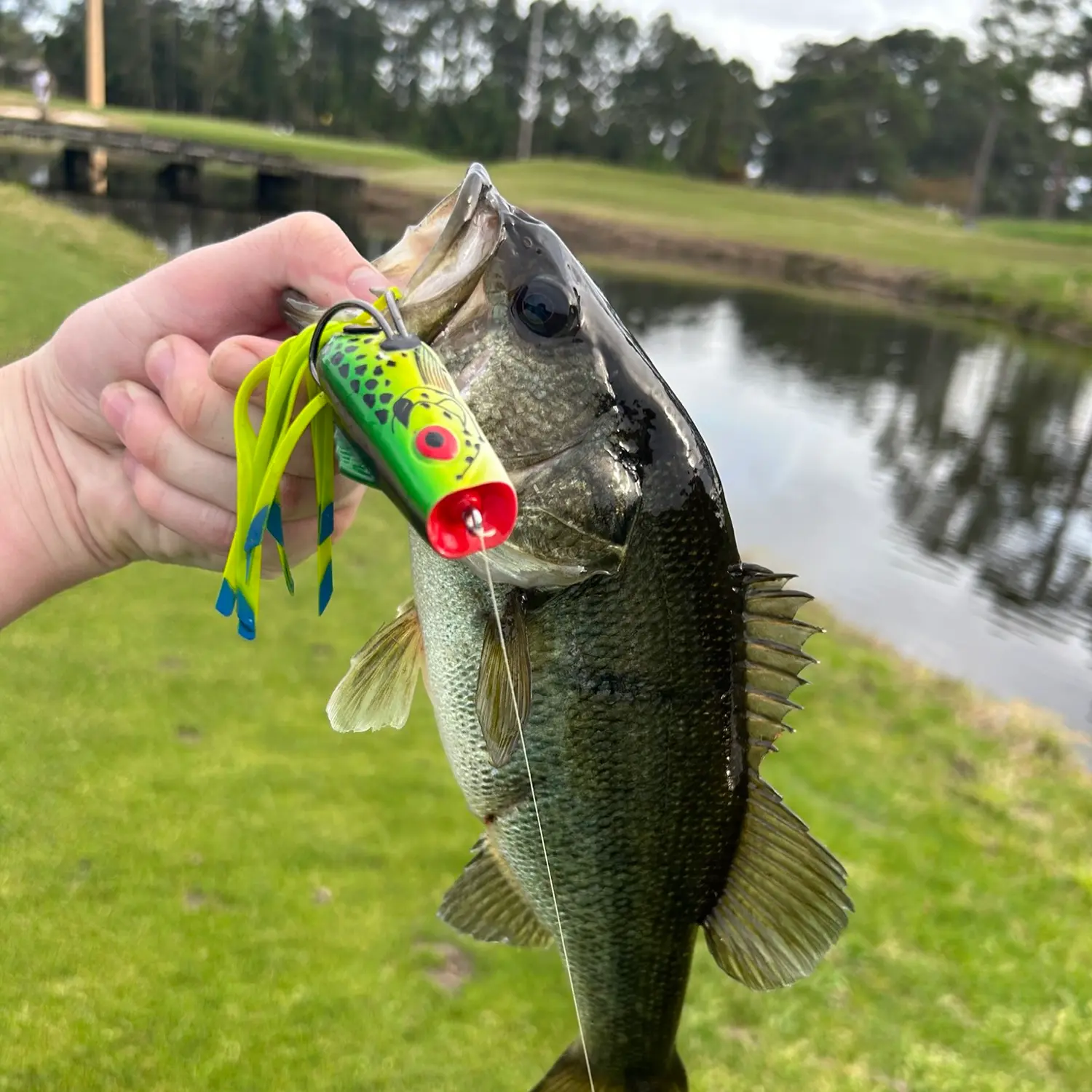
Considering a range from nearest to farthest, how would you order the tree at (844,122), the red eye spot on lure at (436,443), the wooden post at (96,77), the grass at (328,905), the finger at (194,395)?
the red eye spot on lure at (436,443)
the finger at (194,395)
the grass at (328,905)
the wooden post at (96,77)
the tree at (844,122)

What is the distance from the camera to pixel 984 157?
197ft

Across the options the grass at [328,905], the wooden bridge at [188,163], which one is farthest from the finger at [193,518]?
the wooden bridge at [188,163]

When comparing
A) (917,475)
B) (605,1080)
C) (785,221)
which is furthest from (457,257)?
(785,221)

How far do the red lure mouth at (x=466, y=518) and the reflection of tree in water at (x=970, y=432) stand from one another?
10.2m

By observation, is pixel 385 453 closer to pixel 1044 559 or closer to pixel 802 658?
pixel 802 658

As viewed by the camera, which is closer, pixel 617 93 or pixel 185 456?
pixel 185 456

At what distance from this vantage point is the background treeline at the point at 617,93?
184 feet

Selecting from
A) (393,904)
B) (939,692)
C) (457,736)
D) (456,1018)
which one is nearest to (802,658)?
(457,736)

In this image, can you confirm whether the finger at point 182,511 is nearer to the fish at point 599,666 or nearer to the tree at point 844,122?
the fish at point 599,666

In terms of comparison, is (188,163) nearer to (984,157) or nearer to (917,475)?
(917,475)

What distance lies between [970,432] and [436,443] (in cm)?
1819

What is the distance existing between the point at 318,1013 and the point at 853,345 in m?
23.5

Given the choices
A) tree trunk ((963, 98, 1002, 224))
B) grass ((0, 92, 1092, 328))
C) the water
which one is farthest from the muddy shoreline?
tree trunk ((963, 98, 1002, 224))

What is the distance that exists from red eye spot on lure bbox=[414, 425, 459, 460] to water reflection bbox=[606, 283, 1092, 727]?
8.36 meters
